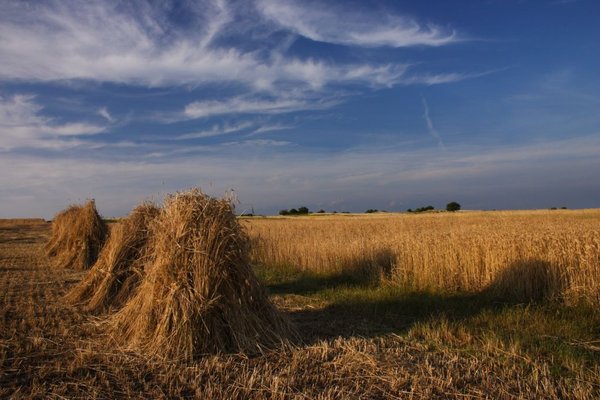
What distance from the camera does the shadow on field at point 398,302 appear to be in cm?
700

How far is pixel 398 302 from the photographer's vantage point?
8.80 metres

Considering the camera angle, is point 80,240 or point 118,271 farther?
point 80,240

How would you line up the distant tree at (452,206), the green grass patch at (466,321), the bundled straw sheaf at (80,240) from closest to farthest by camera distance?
1. the green grass patch at (466,321)
2. the bundled straw sheaf at (80,240)
3. the distant tree at (452,206)

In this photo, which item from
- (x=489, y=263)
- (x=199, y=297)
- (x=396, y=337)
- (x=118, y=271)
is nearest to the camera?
(x=199, y=297)

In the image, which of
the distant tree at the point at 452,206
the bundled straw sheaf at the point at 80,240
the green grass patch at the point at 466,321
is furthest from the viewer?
the distant tree at the point at 452,206

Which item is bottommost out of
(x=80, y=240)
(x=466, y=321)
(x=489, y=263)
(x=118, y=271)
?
(x=466, y=321)

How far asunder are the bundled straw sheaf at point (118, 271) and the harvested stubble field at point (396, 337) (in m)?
0.50

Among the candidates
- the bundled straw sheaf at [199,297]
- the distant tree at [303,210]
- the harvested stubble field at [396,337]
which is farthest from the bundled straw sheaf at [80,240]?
the distant tree at [303,210]

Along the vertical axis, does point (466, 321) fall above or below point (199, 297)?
below

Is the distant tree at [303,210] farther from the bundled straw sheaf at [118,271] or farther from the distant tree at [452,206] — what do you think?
the bundled straw sheaf at [118,271]

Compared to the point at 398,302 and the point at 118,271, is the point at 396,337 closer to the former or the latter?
the point at 398,302

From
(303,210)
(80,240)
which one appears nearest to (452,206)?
(303,210)

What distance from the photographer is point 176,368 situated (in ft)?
16.5

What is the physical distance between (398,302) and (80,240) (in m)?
11.6
